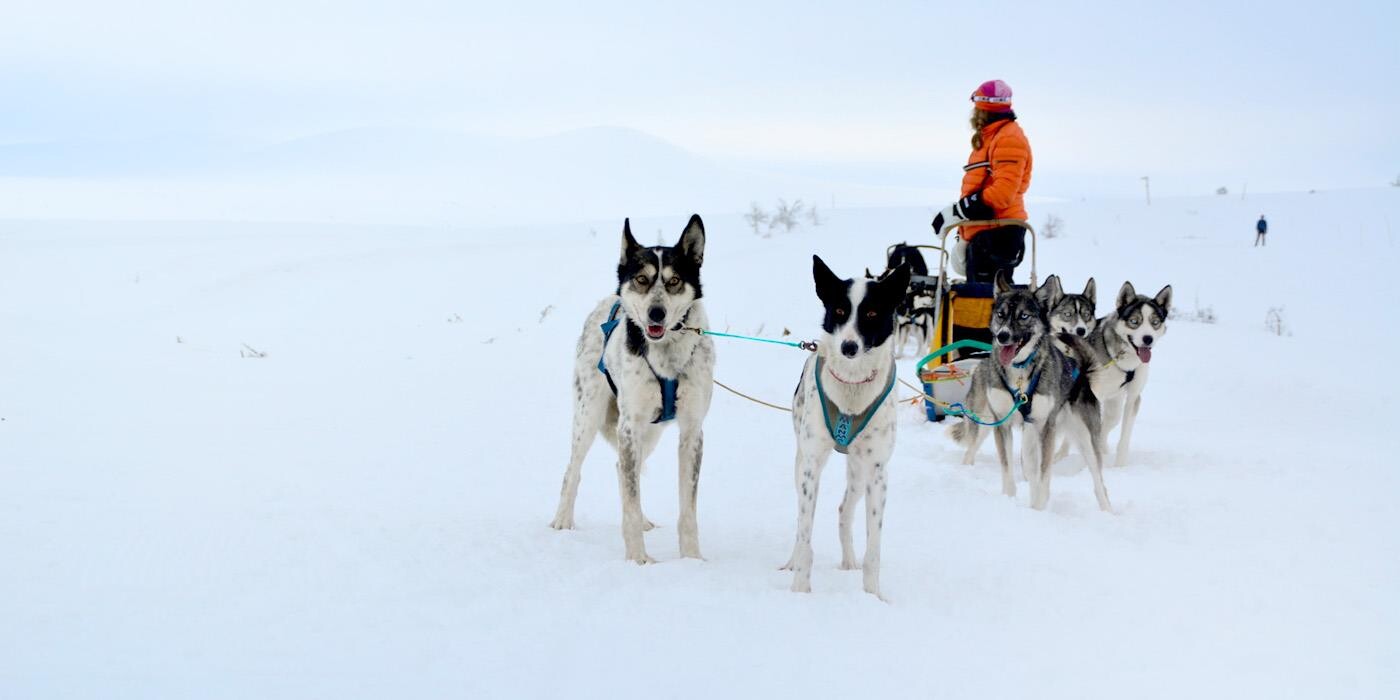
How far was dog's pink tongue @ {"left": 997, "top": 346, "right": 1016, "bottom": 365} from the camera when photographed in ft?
19.2

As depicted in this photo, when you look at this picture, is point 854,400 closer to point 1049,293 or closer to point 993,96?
point 1049,293

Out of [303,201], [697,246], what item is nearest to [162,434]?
[697,246]

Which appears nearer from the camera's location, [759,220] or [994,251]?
[994,251]

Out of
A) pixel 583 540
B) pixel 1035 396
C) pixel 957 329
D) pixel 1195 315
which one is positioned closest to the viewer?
pixel 583 540

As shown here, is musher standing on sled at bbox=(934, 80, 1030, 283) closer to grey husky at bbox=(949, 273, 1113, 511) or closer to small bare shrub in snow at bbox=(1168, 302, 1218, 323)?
grey husky at bbox=(949, 273, 1113, 511)

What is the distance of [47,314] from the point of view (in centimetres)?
1187

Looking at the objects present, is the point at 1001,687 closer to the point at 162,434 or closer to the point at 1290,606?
the point at 1290,606

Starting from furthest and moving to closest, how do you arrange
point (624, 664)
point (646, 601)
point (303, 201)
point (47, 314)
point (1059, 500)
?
point (303, 201), point (47, 314), point (1059, 500), point (646, 601), point (624, 664)

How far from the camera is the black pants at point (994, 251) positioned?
747 centimetres

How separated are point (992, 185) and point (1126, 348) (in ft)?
4.62

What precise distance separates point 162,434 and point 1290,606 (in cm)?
616

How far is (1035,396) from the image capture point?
5.68 metres

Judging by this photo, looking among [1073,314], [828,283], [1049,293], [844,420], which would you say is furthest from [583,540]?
[1073,314]

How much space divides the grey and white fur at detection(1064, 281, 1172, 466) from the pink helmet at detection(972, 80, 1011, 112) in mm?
1491
